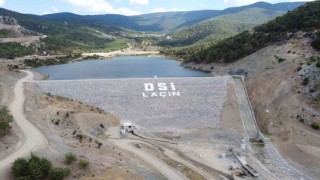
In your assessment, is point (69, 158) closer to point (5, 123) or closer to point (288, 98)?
point (5, 123)

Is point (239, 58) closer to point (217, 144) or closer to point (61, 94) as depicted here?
point (217, 144)

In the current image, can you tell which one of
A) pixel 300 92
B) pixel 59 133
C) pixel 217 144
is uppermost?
pixel 300 92

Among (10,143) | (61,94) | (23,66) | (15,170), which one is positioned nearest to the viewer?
(15,170)

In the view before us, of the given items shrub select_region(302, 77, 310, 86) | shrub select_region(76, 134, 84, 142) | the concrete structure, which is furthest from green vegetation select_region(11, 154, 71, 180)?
shrub select_region(302, 77, 310, 86)

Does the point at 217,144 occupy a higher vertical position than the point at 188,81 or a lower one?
lower

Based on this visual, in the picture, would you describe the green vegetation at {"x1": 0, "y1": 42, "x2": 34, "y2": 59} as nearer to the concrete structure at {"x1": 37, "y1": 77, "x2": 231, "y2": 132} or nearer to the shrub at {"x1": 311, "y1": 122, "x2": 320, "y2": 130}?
the concrete structure at {"x1": 37, "y1": 77, "x2": 231, "y2": 132}

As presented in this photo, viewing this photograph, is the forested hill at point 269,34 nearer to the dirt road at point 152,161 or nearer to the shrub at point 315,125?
the shrub at point 315,125

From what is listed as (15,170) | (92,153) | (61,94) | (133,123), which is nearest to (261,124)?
(133,123)
